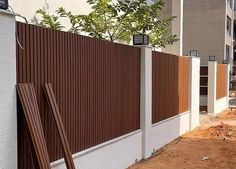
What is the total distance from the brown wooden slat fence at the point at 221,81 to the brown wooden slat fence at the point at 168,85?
6.74m

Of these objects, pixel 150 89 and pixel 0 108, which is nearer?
pixel 0 108

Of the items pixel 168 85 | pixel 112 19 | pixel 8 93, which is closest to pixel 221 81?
pixel 168 85

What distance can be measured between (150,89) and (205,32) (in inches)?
1023

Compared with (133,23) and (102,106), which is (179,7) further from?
(102,106)

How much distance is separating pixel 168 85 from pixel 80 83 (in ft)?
17.1

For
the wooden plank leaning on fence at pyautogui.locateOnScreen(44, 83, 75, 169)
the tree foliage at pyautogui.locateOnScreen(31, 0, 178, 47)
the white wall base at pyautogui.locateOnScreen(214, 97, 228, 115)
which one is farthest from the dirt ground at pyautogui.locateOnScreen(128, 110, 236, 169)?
the white wall base at pyautogui.locateOnScreen(214, 97, 228, 115)

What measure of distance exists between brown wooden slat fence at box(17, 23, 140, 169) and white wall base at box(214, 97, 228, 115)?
1172 cm

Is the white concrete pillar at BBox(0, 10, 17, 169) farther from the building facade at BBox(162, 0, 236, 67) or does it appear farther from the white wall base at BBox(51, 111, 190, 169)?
the building facade at BBox(162, 0, 236, 67)

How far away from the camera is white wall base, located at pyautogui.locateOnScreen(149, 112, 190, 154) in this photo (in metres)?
9.64

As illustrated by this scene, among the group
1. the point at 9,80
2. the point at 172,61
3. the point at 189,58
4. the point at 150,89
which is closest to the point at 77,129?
the point at 9,80

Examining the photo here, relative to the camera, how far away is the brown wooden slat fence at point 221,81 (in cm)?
1978

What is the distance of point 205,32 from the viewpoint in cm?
3400

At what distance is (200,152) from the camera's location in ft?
32.3

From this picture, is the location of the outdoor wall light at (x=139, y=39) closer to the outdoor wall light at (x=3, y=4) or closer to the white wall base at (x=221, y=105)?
the outdoor wall light at (x=3, y=4)
